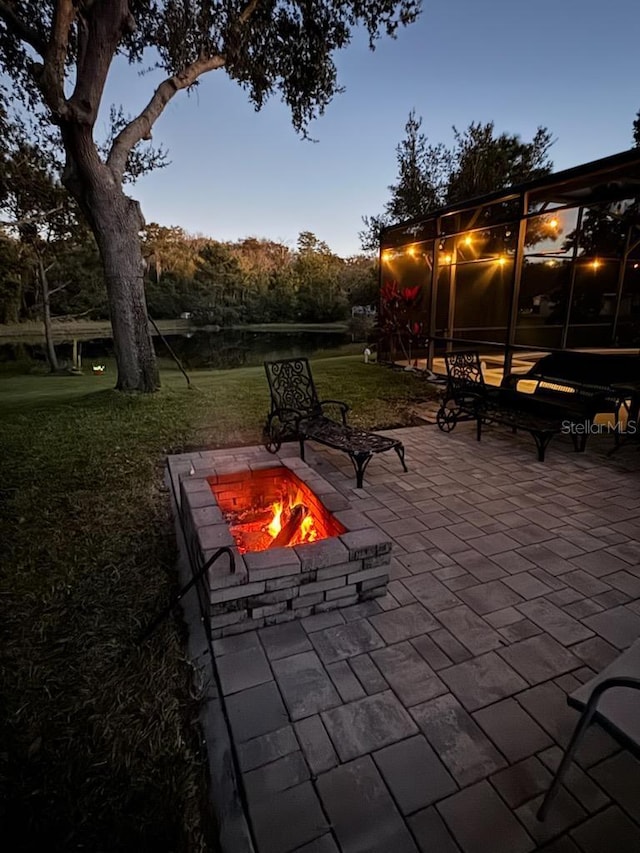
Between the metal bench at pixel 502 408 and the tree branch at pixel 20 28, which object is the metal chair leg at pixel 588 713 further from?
the tree branch at pixel 20 28

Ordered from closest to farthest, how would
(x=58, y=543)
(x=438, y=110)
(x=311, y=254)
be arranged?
(x=58, y=543), (x=438, y=110), (x=311, y=254)

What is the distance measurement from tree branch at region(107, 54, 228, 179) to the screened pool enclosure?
14.6 feet

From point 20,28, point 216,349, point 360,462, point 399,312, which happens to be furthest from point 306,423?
point 216,349

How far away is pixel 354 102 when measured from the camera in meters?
9.79

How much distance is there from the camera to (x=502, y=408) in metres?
4.95

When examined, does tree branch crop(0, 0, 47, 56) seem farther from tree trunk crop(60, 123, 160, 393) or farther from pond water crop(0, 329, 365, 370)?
pond water crop(0, 329, 365, 370)

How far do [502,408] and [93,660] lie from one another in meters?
4.56

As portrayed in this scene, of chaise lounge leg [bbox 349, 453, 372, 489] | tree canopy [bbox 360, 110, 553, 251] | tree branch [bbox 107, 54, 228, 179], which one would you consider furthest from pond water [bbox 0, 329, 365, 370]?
chaise lounge leg [bbox 349, 453, 372, 489]

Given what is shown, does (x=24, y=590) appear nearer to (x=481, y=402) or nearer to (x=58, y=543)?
(x=58, y=543)

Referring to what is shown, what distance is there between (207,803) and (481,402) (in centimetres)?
463

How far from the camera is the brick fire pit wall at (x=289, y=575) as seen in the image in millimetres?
1956

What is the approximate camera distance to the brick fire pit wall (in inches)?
77.0

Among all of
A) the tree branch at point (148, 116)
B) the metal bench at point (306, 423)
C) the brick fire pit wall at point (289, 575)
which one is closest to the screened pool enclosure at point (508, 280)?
the metal bench at point (306, 423)

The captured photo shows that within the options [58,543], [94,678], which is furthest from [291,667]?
[58,543]
